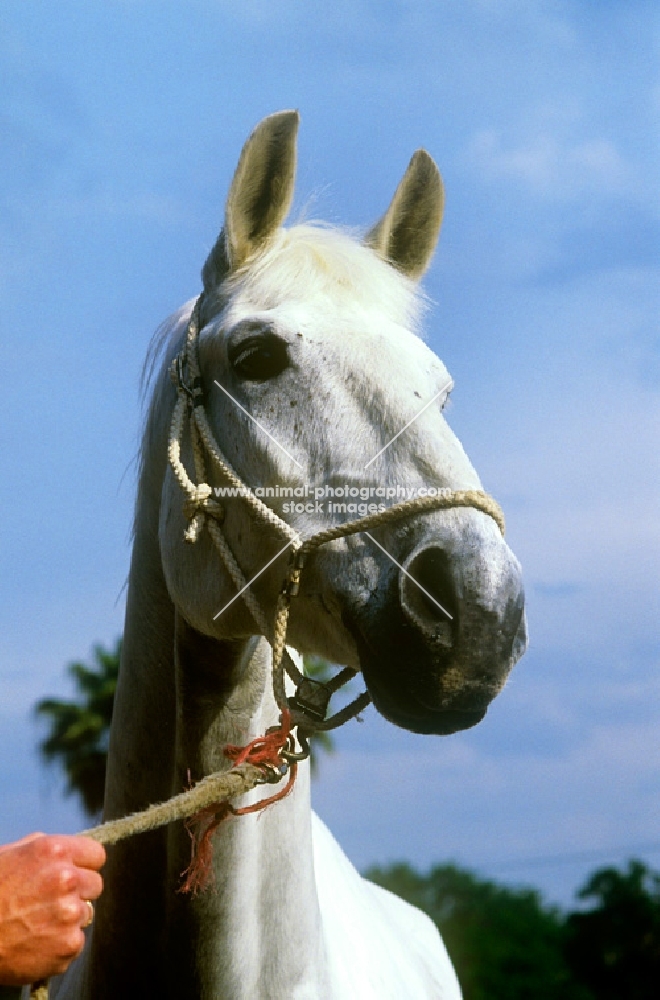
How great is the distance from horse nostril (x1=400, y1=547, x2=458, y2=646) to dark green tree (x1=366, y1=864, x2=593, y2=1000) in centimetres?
3118

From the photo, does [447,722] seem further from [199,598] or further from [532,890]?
[532,890]

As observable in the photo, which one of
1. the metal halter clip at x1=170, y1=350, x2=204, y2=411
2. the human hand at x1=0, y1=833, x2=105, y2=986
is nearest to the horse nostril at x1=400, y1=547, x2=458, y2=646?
the human hand at x1=0, y1=833, x2=105, y2=986

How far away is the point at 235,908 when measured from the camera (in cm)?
255

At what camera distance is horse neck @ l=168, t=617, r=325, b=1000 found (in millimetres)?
2537

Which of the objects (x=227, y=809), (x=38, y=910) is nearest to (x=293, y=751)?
(x=227, y=809)

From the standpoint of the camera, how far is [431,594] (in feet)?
6.61

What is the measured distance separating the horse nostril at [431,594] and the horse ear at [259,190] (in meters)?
1.23

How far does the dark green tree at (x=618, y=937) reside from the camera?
128 feet

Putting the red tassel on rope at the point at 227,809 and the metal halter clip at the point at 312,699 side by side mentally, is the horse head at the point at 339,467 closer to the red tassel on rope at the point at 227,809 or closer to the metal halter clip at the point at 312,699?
the metal halter clip at the point at 312,699

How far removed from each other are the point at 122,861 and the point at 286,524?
3.72 ft

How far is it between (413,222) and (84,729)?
45.8 ft

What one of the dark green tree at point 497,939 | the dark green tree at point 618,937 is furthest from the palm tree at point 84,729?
the dark green tree at point 618,937

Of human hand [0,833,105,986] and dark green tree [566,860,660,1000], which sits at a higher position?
dark green tree [566,860,660,1000]
